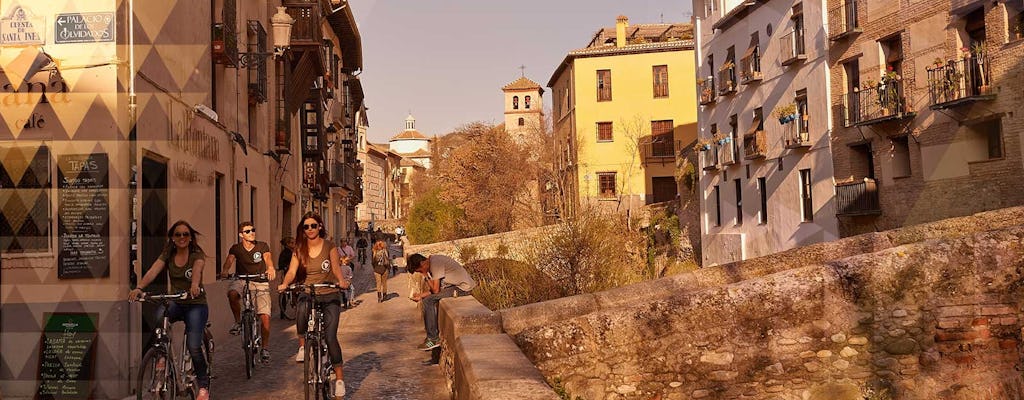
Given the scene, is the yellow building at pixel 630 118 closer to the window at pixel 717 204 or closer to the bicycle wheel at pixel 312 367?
the window at pixel 717 204

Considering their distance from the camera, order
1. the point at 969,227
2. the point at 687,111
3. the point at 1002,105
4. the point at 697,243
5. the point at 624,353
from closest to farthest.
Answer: the point at 624,353 → the point at 969,227 → the point at 1002,105 → the point at 697,243 → the point at 687,111

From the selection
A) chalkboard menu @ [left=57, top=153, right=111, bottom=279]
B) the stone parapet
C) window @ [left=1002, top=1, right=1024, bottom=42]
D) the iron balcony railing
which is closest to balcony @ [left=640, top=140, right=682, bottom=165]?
the iron balcony railing

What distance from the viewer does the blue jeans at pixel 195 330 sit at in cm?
746

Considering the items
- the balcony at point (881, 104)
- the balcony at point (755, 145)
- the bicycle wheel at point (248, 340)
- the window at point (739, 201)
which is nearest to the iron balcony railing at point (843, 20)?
the balcony at point (881, 104)

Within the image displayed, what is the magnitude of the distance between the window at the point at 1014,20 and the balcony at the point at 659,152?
95.8 ft

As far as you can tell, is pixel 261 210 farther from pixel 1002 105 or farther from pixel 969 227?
pixel 1002 105

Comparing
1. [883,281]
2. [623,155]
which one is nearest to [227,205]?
[883,281]

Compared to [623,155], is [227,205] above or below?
below

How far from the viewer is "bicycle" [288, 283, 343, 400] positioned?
777 cm

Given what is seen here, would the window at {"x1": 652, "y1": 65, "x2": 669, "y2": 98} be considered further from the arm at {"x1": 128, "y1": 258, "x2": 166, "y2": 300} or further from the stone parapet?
the arm at {"x1": 128, "y1": 258, "x2": 166, "y2": 300}

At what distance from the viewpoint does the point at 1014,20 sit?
68.8 feet

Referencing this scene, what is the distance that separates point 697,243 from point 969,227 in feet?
94.5

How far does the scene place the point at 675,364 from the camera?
898 centimetres

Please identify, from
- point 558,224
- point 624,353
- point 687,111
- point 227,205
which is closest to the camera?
point 624,353
